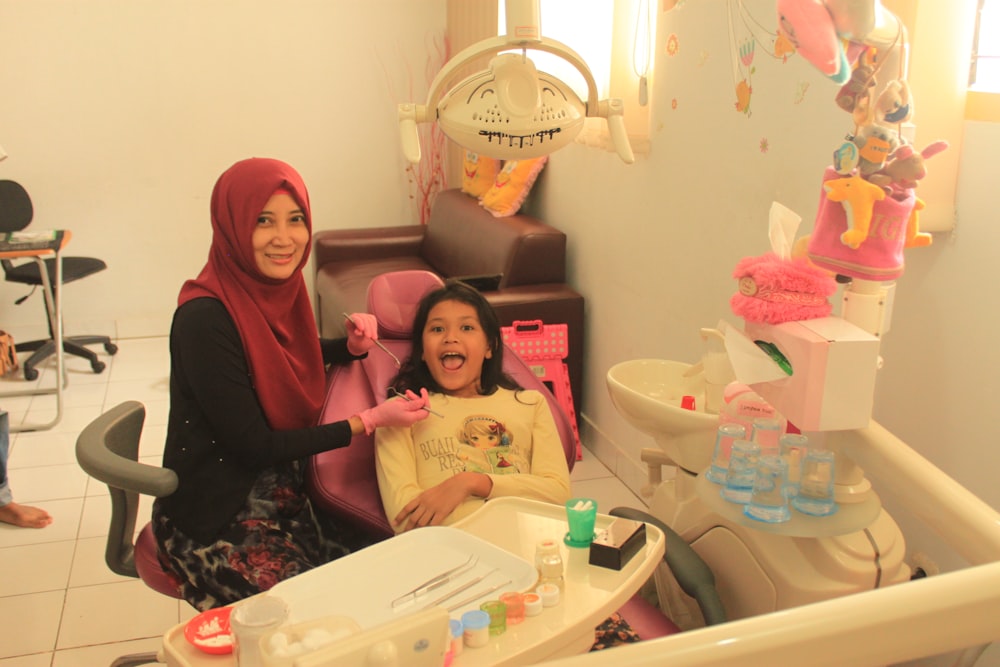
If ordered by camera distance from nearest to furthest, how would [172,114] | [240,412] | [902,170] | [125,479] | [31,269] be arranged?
1. [902,170]
2. [125,479]
3. [240,412]
4. [31,269]
5. [172,114]

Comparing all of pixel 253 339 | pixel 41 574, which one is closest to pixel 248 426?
pixel 253 339

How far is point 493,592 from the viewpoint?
1.36 m

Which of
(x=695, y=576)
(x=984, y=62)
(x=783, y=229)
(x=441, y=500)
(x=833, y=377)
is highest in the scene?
(x=984, y=62)

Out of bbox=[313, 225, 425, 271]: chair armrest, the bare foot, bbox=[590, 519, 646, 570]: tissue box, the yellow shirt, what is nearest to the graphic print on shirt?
the yellow shirt

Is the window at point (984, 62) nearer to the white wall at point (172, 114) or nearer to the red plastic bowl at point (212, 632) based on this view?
the red plastic bowl at point (212, 632)

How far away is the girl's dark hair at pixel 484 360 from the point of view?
7.04ft

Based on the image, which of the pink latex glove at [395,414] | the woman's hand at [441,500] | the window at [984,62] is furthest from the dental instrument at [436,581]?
the window at [984,62]

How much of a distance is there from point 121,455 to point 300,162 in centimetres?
364

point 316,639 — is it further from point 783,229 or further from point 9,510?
point 9,510

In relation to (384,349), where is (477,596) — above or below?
below

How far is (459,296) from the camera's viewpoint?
2.17m

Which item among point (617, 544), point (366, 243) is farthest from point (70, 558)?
point (366, 243)

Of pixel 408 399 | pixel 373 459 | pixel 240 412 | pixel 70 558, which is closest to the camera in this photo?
pixel 240 412

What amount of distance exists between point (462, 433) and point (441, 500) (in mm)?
245
